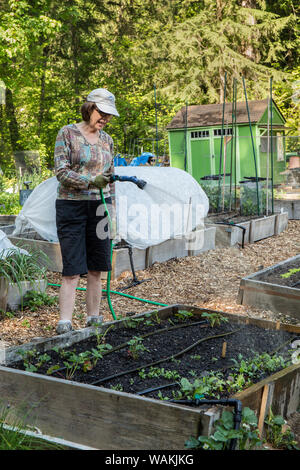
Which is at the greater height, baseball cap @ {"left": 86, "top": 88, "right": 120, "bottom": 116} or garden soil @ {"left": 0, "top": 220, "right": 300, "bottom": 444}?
baseball cap @ {"left": 86, "top": 88, "right": 120, "bottom": 116}

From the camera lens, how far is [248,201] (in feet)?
26.5

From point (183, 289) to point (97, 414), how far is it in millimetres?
2912

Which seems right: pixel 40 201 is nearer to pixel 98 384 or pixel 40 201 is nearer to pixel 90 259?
pixel 90 259

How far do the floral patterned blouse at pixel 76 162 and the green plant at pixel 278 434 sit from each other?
1697mm

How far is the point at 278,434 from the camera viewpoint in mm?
2031

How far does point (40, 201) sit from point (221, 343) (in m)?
3.13

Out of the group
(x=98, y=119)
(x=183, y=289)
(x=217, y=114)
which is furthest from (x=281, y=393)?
(x=217, y=114)

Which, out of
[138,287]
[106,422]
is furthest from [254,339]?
[138,287]

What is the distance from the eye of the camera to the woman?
118 inches

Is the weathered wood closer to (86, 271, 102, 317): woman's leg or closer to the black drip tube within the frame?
the black drip tube

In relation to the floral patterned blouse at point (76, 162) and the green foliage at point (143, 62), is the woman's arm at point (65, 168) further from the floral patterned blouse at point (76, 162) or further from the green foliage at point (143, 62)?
A: the green foliage at point (143, 62)

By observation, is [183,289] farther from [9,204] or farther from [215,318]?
[9,204]

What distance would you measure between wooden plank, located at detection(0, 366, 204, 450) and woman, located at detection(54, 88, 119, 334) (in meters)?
0.97

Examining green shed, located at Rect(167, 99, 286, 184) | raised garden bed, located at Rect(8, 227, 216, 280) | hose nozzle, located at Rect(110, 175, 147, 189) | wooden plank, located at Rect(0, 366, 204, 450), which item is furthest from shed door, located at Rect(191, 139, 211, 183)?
wooden plank, located at Rect(0, 366, 204, 450)
